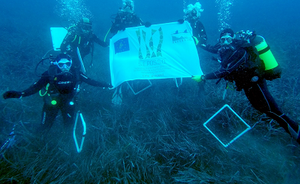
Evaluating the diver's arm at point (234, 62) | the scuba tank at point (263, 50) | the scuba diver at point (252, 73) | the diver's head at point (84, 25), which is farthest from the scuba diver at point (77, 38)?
the scuba tank at point (263, 50)

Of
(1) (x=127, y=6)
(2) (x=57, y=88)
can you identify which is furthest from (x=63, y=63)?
(1) (x=127, y=6)

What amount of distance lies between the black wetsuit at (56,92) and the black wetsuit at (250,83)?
120 inches

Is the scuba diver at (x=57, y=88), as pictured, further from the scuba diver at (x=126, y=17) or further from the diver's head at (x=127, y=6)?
the diver's head at (x=127, y=6)

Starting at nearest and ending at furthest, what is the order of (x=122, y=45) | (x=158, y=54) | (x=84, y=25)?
1. (x=158, y=54)
2. (x=122, y=45)
3. (x=84, y=25)

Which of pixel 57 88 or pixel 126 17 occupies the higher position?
pixel 126 17

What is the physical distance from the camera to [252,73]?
9.38 feet

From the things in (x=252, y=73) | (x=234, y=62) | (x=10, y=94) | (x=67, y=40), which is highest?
(x=67, y=40)

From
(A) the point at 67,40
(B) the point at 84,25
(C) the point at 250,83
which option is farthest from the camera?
(B) the point at 84,25

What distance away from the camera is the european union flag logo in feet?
14.9

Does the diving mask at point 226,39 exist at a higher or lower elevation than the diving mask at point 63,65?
higher

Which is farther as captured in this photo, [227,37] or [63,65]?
[63,65]

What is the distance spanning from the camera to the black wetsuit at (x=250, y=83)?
2.73m

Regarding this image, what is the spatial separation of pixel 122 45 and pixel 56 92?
2.28m

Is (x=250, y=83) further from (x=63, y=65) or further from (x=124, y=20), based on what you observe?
(x=124, y=20)
